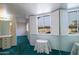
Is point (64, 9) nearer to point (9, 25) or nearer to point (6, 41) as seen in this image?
point (9, 25)

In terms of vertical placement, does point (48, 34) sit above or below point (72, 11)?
below

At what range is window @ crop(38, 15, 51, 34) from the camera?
8.38ft

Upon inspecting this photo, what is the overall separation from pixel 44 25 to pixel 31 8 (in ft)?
1.30

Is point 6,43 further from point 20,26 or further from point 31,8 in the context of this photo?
point 31,8

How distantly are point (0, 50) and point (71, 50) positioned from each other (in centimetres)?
131

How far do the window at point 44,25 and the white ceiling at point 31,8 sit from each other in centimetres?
13

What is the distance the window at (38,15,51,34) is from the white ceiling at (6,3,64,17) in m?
0.13

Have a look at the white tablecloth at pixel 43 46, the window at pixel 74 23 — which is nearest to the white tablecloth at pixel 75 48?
the window at pixel 74 23

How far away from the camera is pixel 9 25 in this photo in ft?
8.29

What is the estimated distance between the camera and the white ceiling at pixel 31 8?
8.26ft

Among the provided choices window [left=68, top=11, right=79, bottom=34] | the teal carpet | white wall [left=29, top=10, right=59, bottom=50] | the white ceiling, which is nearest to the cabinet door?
the teal carpet

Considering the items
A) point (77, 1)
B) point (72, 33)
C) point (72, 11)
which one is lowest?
point (72, 33)

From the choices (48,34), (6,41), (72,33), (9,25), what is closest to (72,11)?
(72,33)
